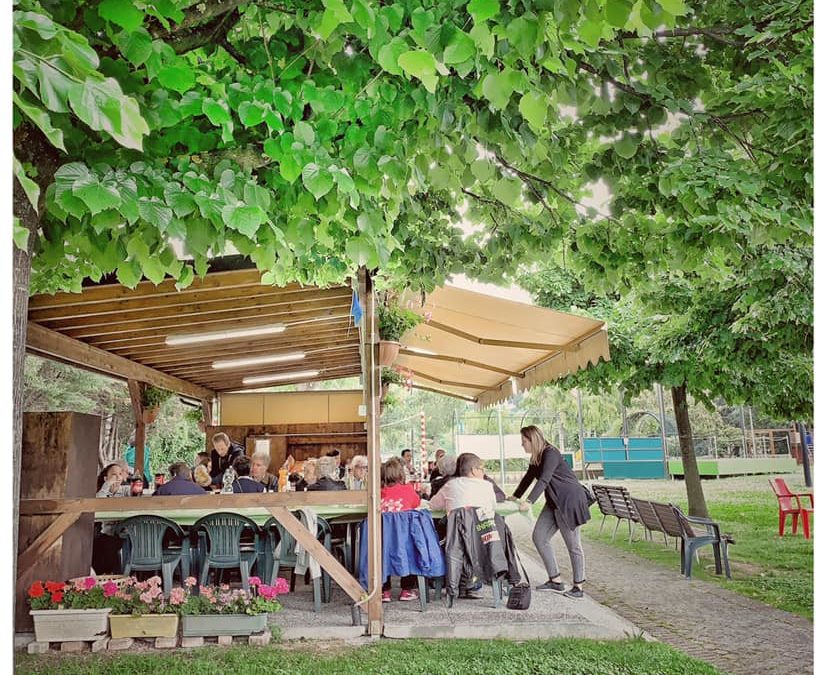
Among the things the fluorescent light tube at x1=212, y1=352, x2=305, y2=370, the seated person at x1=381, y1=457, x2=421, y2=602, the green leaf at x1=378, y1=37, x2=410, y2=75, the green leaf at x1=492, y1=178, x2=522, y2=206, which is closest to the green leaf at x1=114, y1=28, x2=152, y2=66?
the green leaf at x1=378, y1=37, x2=410, y2=75

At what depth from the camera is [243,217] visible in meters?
2.50

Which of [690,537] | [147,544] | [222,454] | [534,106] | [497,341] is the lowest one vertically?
[690,537]

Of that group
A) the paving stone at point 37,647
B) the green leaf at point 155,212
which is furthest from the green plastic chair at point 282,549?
the green leaf at point 155,212

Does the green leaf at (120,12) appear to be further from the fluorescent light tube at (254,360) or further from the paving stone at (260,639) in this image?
the fluorescent light tube at (254,360)

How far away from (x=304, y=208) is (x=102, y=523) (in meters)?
5.16

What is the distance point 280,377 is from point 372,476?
28.9 feet

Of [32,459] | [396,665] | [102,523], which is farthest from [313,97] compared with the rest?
[102,523]

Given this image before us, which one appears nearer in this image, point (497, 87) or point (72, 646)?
point (497, 87)

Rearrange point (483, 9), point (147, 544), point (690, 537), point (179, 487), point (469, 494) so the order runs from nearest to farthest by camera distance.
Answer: point (483, 9)
point (147, 544)
point (469, 494)
point (179, 487)
point (690, 537)

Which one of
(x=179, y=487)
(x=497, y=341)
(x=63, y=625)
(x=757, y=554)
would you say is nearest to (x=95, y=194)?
(x=63, y=625)

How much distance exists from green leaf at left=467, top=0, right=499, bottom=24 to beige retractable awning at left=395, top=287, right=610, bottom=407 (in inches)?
202

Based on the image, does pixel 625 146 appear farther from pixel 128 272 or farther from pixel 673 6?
pixel 128 272

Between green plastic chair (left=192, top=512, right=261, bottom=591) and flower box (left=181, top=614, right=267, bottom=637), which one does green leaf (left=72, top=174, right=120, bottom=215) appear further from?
green plastic chair (left=192, top=512, right=261, bottom=591)
